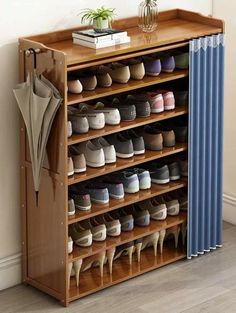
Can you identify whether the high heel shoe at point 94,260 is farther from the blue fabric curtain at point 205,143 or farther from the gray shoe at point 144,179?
the blue fabric curtain at point 205,143

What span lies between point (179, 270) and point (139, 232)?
0.27m

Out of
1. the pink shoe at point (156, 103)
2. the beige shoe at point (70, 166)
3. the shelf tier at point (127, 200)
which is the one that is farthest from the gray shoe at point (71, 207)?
the pink shoe at point (156, 103)

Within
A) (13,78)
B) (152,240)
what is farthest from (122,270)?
(13,78)

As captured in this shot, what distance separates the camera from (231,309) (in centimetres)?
378

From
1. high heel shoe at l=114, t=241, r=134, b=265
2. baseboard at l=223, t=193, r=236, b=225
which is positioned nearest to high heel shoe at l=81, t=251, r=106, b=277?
high heel shoe at l=114, t=241, r=134, b=265

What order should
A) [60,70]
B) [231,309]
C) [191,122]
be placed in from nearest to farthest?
[60,70], [231,309], [191,122]

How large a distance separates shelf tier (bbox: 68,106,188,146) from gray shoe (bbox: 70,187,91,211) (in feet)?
0.86

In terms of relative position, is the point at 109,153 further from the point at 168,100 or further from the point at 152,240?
the point at 152,240

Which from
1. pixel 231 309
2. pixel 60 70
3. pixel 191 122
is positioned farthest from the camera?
pixel 191 122

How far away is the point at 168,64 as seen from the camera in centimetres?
397

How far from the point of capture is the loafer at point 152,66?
3.92 metres

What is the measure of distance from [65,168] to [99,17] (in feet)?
2.17

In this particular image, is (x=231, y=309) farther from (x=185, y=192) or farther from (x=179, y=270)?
(x=185, y=192)

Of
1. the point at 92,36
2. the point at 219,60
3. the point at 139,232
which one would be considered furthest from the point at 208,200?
the point at 92,36
